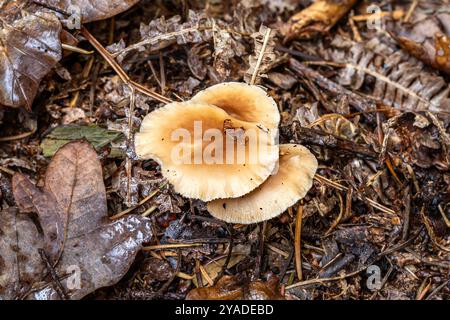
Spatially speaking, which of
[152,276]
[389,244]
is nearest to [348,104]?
[389,244]

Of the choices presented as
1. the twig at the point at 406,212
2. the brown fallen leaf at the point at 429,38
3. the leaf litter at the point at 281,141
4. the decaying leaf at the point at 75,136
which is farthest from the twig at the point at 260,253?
the brown fallen leaf at the point at 429,38

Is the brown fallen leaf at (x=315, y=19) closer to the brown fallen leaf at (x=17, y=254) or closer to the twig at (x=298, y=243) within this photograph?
the twig at (x=298, y=243)

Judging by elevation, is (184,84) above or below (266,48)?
below

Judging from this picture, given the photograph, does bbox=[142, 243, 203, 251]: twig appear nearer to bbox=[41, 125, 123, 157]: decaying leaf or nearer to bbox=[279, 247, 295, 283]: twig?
bbox=[279, 247, 295, 283]: twig

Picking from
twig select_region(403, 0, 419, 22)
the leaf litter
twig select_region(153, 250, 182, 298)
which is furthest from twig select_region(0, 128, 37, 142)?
twig select_region(403, 0, 419, 22)

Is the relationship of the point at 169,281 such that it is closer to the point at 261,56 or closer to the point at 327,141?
the point at 327,141

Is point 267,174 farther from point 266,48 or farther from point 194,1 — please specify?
point 194,1
